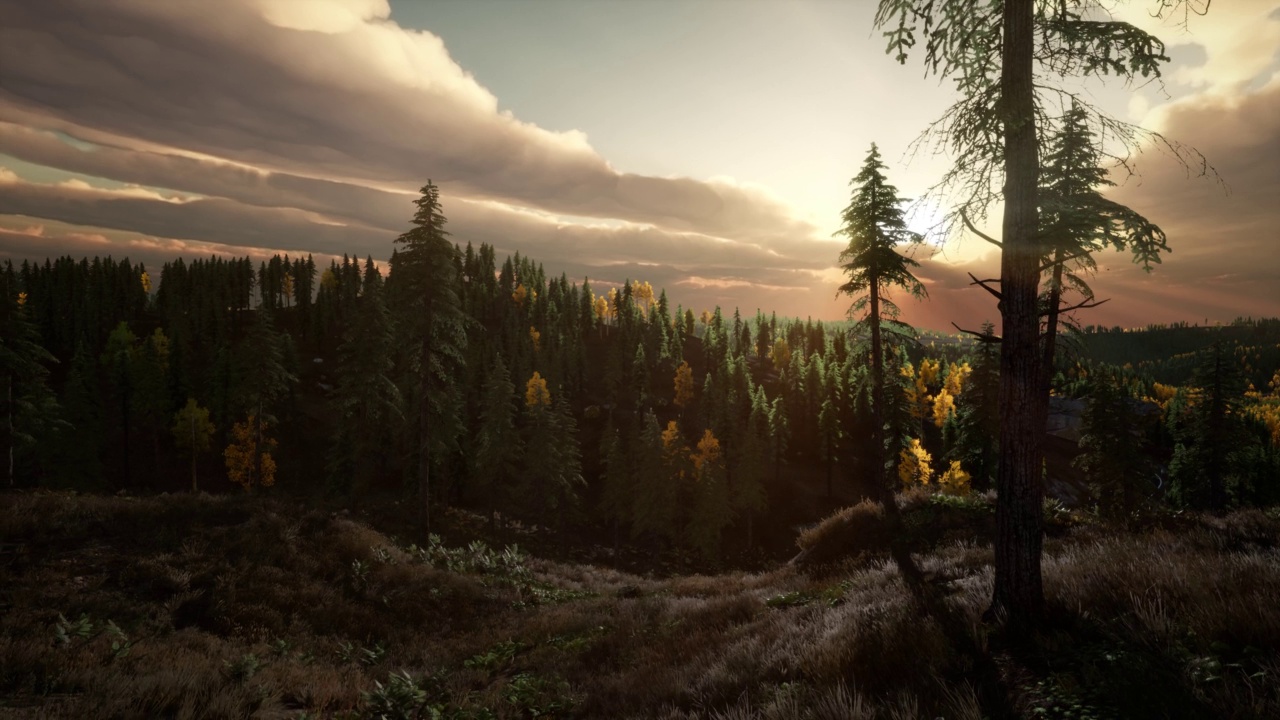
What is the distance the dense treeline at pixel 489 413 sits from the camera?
3053 centimetres

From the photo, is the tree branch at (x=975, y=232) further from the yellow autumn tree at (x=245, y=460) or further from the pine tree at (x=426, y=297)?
the yellow autumn tree at (x=245, y=460)

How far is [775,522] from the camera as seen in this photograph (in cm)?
5803

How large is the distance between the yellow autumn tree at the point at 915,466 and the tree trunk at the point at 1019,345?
43.7 metres

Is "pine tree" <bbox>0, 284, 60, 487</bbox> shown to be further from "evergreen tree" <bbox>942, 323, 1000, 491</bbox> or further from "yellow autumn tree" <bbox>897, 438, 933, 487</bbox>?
"yellow autumn tree" <bbox>897, 438, 933, 487</bbox>

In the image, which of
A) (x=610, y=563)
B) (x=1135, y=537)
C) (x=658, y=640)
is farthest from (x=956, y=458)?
(x=658, y=640)

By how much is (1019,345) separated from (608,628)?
10121mm

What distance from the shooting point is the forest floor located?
A: 4703mm

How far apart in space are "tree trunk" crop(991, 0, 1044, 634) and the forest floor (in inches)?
22.7

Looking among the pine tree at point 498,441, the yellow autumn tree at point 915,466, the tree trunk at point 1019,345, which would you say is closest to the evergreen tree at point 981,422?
the yellow autumn tree at point 915,466

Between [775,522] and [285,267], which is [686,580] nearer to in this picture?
[775,522]

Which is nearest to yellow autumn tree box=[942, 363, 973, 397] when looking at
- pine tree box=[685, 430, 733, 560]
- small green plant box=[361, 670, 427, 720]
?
pine tree box=[685, 430, 733, 560]

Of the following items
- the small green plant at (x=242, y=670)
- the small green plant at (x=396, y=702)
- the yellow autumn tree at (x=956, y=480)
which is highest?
the small green plant at (x=242, y=670)

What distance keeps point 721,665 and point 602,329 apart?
13560 cm

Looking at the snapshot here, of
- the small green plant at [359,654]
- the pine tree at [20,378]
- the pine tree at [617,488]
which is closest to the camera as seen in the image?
the small green plant at [359,654]
